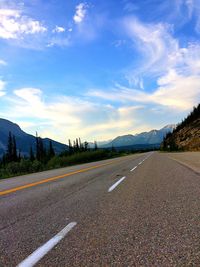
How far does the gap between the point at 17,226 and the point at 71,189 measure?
526 centimetres

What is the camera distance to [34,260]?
14.9 ft

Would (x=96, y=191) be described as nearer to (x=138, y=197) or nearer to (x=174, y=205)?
(x=138, y=197)

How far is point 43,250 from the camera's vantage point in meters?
4.94

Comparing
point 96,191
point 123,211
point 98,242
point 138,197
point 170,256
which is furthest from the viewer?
point 96,191

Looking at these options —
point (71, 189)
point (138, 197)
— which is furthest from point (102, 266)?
point (71, 189)

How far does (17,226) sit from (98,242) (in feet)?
6.22

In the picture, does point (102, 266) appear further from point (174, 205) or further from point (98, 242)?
point (174, 205)

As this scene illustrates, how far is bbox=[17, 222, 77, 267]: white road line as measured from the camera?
4.46m

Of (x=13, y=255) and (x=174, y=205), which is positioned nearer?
(x=13, y=255)

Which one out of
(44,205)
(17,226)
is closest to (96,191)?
(44,205)

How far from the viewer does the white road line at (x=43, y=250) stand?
446 centimetres

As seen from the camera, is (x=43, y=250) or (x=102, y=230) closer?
(x=43, y=250)

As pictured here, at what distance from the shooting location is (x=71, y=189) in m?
11.8

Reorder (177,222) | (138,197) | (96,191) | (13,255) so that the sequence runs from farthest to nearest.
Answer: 1. (96,191)
2. (138,197)
3. (177,222)
4. (13,255)
